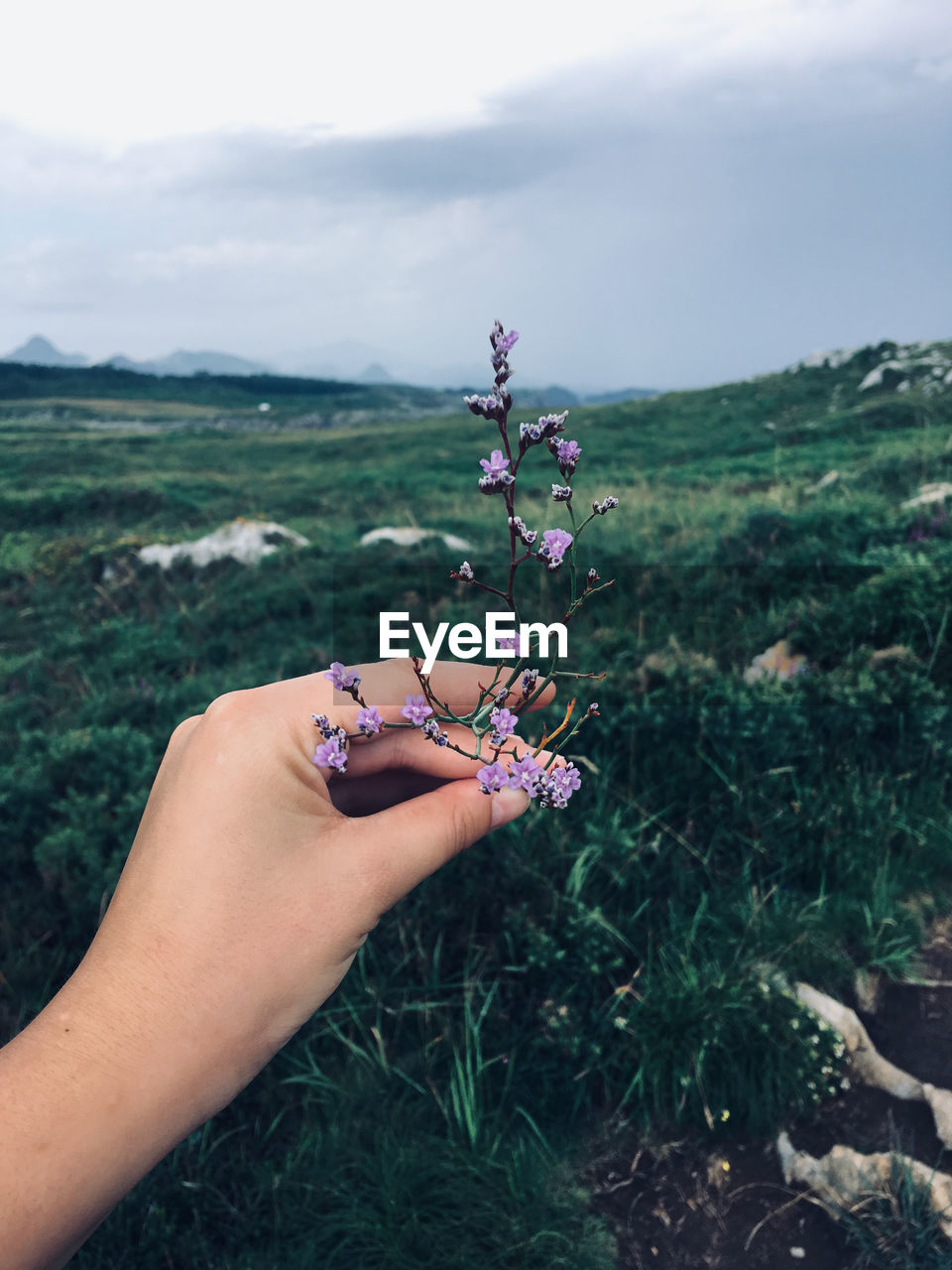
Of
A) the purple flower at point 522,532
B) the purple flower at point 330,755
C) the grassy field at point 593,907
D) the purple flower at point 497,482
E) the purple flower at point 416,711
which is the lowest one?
the grassy field at point 593,907

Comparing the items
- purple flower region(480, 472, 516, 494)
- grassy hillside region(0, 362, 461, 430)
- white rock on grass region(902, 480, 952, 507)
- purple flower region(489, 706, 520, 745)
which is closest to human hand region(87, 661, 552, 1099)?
purple flower region(489, 706, 520, 745)

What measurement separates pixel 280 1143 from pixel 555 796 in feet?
9.35

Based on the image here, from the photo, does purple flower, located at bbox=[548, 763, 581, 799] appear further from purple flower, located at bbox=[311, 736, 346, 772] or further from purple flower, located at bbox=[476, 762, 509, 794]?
purple flower, located at bbox=[311, 736, 346, 772]

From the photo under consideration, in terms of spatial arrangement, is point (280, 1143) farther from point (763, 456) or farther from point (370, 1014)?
point (763, 456)

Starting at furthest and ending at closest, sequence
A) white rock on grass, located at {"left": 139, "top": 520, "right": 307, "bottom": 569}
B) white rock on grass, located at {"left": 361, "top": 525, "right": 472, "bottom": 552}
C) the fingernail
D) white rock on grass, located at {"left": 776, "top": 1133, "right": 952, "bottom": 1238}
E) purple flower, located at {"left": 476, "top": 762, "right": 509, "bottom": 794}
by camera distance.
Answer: white rock on grass, located at {"left": 139, "top": 520, "right": 307, "bottom": 569} < white rock on grass, located at {"left": 361, "top": 525, "right": 472, "bottom": 552} < white rock on grass, located at {"left": 776, "top": 1133, "right": 952, "bottom": 1238} < the fingernail < purple flower, located at {"left": 476, "top": 762, "right": 509, "bottom": 794}

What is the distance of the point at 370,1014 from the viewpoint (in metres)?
3.89

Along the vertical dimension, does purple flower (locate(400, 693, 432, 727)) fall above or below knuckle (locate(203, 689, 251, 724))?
above

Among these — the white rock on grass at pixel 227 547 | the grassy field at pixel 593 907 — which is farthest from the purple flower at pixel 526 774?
the white rock on grass at pixel 227 547

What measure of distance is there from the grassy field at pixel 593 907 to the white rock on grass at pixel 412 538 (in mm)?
2800

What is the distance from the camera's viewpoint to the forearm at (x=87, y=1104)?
153cm

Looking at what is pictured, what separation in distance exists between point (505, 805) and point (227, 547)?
1214 centimetres

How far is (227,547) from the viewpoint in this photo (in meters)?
13.3

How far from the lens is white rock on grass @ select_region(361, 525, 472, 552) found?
11508 mm

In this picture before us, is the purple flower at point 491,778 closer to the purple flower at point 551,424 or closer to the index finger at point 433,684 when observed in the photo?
the index finger at point 433,684
